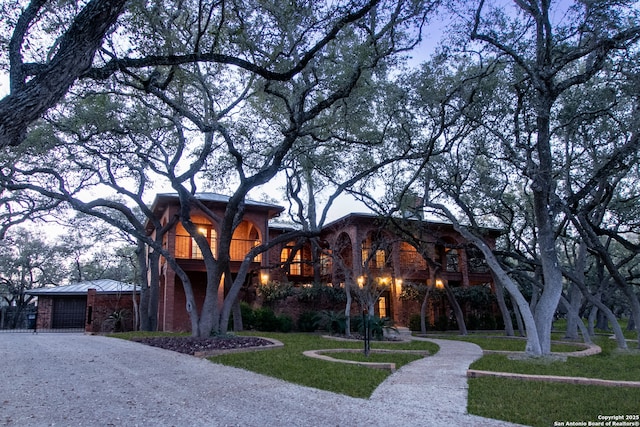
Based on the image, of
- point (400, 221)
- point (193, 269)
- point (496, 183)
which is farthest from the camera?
point (193, 269)

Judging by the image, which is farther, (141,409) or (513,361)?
(513,361)

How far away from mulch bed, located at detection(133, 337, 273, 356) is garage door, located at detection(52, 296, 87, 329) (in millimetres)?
14629

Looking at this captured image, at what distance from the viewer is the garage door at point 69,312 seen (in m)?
24.8

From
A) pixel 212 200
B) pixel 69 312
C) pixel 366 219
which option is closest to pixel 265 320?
pixel 212 200

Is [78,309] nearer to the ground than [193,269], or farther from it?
nearer to the ground

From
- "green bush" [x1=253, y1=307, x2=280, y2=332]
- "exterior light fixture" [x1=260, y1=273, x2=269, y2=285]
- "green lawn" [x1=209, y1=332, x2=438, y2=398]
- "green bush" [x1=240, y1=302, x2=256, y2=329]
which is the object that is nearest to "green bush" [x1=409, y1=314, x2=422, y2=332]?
"green bush" [x1=253, y1=307, x2=280, y2=332]

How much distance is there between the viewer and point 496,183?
14383mm

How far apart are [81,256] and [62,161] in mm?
18906

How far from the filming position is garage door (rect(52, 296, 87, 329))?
2483 centimetres

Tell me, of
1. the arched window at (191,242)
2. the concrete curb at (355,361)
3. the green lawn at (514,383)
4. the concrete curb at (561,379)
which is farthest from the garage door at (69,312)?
the concrete curb at (561,379)

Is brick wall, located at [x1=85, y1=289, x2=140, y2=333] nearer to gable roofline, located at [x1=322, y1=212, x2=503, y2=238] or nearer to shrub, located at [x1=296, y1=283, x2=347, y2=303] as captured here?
shrub, located at [x1=296, y1=283, x2=347, y2=303]

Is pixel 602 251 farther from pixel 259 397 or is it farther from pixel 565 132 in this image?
pixel 259 397

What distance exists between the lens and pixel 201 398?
5457 mm

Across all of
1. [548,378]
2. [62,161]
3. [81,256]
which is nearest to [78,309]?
[81,256]
